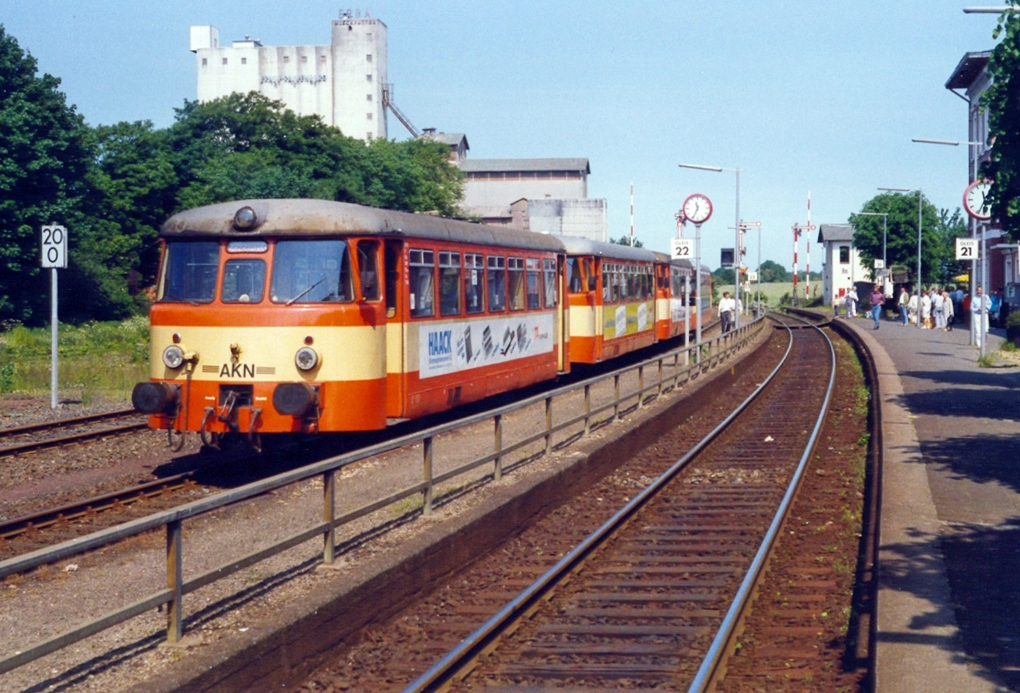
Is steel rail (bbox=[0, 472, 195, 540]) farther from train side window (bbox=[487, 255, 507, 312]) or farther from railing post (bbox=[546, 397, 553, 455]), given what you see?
train side window (bbox=[487, 255, 507, 312])

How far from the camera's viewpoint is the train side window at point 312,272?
12.8 metres

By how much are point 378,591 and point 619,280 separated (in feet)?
68.4

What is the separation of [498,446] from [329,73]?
10206 cm

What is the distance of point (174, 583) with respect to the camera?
620 centimetres

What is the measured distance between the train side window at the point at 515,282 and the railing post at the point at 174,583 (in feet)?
41.8

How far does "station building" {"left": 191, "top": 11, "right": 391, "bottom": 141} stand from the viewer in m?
108

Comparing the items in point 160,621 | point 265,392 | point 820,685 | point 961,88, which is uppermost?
point 961,88

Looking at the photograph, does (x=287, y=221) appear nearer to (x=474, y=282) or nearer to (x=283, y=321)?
(x=283, y=321)

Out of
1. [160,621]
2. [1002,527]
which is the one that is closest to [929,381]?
[1002,527]

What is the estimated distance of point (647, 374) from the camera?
21.1 m

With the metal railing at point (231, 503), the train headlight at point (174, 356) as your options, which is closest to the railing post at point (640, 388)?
the metal railing at point (231, 503)

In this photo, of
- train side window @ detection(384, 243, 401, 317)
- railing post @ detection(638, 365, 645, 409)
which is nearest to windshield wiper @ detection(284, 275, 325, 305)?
train side window @ detection(384, 243, 401, 317)

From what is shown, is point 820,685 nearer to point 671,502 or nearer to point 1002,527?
point 1002,527

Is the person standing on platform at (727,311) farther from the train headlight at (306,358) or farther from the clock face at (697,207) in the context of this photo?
the train headlight at (306,358)
